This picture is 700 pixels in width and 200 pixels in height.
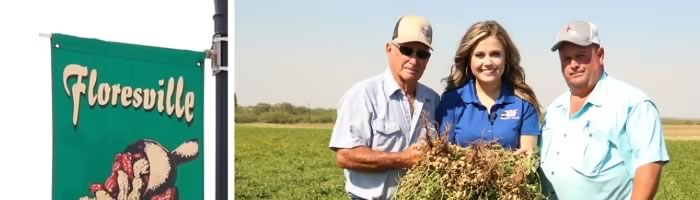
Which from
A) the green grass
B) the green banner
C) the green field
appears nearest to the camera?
the green banner

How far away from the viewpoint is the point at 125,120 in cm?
336

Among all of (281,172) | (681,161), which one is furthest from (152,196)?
(681,161)

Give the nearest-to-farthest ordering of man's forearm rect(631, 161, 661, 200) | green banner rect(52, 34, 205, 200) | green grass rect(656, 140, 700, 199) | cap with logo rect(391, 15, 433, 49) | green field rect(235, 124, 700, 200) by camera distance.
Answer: green banner rect(52, 34, 205, 200) < man's forearm rect(631, 161, 661, 200) < cap with logo rect(391, 15, 433, 49) < green field rect(235, 124, 700, 200) < green grass rect(656, 140, 700, 199)

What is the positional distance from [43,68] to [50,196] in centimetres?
46

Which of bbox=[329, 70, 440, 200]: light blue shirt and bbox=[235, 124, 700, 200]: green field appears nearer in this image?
bbox=[329, 70, 440, 200]: light blue shirt

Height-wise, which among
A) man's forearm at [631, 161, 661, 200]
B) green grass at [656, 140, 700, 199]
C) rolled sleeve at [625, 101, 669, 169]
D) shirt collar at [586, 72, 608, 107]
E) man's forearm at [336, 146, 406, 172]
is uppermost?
shirt collar at [586, 72, 608, 107]

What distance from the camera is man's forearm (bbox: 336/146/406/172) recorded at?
3.35m

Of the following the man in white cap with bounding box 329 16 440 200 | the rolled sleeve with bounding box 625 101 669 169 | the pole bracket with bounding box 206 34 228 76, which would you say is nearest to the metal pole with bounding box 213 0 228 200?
the pole bracket with bounding box 206 34 228 76

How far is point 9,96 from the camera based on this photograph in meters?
3.01

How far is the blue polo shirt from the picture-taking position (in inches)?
134

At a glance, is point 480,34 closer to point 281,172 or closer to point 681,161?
point 281,172

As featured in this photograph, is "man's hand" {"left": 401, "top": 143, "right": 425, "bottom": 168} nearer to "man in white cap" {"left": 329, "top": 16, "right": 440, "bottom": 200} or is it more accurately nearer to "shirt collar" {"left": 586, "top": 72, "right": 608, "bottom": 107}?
"man in white cap" {"left": 329, "top": 16, "right": 440, "bottom": 200}

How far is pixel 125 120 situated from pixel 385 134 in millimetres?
996

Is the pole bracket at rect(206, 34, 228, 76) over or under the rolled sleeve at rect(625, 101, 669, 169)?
over
